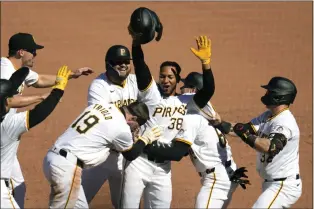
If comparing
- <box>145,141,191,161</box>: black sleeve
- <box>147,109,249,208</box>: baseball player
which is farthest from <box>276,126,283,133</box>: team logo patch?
<box>145,141,191,161</box>: black sleeve

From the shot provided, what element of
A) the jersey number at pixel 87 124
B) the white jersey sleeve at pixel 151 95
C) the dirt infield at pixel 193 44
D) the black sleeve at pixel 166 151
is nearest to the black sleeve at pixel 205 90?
the white jersey sleeve at pixel 151 95

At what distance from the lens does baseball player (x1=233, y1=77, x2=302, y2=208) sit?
28.4 feet

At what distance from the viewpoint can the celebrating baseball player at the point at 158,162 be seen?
8625mm

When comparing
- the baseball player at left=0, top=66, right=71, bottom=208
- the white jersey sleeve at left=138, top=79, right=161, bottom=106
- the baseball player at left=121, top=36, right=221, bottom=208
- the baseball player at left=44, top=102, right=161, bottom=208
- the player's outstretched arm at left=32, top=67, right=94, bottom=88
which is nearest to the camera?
the baseball player at left=0, top=66, right=71, bottom=208

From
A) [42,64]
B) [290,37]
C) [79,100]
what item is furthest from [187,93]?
[290,37]

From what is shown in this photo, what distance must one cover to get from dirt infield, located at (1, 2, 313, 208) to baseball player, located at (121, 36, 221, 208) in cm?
604

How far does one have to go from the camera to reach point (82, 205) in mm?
8477

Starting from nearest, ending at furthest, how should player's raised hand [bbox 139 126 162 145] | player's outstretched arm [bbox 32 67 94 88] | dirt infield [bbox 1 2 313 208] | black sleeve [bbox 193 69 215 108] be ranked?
player's raised hand [bbox 139 126 162 145] → black sleeve [bbox 193 69 215 108] → player's outstretched arm [bbox 32 67 94 88] → dirt infield [bbox 1 2 313 208]

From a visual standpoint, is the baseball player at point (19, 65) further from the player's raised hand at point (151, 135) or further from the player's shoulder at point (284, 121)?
the player's shoulder at point (284, 121)

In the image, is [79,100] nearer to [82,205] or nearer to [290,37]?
[290,37]

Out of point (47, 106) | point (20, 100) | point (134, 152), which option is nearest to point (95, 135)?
point (134, 152)

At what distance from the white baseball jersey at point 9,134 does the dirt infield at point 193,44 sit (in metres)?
6.93

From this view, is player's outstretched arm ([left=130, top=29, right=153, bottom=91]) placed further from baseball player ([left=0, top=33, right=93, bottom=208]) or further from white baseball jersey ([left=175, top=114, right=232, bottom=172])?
baseball player ([left=0, top=33, right=93, bottom=208])

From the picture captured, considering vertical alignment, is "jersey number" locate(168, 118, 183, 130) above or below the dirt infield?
below
